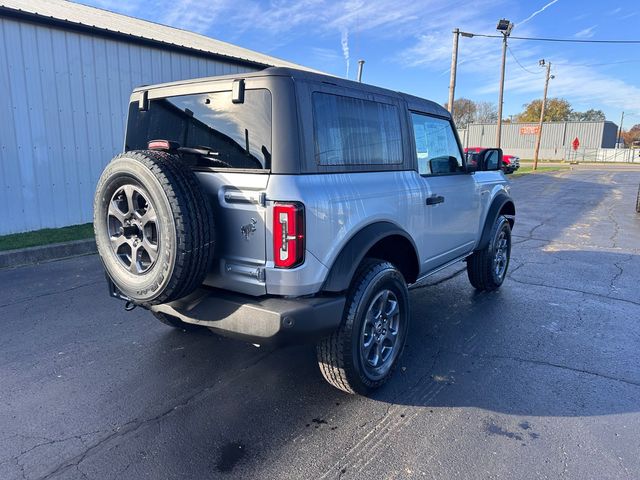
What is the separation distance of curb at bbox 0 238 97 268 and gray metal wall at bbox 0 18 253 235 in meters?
1.74

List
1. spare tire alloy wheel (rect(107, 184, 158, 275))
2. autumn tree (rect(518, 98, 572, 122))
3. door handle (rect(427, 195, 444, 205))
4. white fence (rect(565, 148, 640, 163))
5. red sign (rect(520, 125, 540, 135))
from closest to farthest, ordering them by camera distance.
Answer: spare tire alloy wheel (rect(107, 184, 158, 275))
door handle (rect(427, 195, 444, 205))
white fence (rect(565, 148, 640, 163))
red sign (rect(520, 125, 540, 135))
autumn tree (rect(518, 98, 572, 122))

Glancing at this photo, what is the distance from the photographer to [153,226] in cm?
268

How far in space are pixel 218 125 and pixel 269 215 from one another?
0.77 meters

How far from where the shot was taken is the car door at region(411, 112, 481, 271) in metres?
3.87

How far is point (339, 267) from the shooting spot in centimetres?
280

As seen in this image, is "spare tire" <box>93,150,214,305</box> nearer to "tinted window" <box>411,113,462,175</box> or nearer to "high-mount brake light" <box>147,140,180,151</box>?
"high-mount brake light" <box>147,140,180,151</box>

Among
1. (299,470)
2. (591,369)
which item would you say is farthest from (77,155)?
(591,369)

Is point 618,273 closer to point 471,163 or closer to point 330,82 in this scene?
point 471,163

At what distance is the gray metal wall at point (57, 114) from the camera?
7.78 m

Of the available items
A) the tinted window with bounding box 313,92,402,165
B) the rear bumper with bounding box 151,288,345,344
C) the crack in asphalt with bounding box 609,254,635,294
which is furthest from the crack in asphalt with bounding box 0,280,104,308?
the crack in asphalt with bounding box 609,254,635,294

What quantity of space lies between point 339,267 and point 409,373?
1246 millimetres

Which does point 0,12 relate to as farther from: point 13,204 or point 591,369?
point 591,369

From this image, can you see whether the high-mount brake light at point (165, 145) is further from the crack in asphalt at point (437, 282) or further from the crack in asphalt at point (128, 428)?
the crack in asphalt at point (437, 282)

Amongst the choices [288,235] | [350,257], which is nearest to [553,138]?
[350,257]
